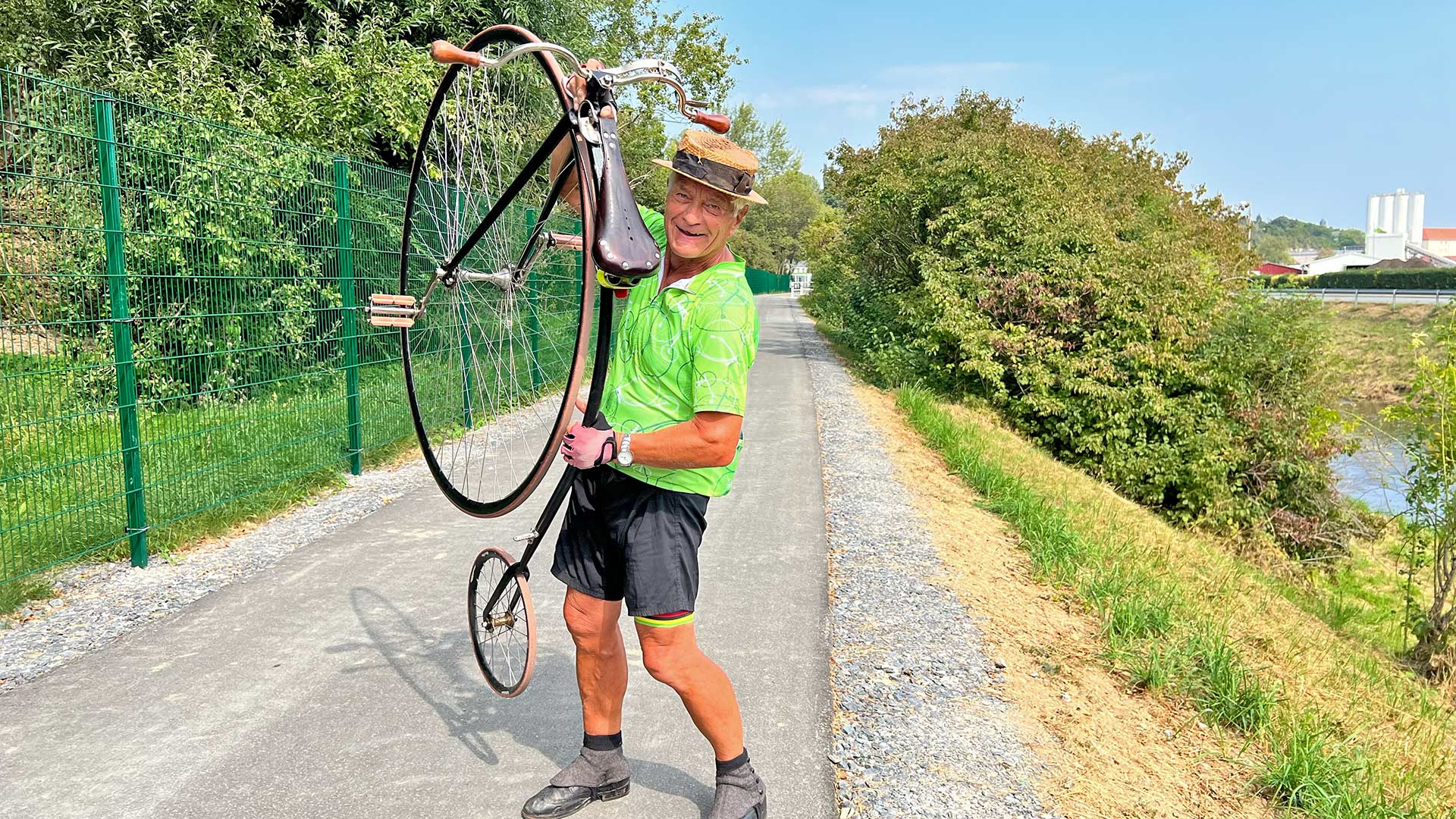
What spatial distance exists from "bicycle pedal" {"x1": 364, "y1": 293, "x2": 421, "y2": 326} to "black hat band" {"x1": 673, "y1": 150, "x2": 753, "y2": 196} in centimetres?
141

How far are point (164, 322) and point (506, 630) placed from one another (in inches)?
150

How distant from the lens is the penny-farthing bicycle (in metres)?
2.45

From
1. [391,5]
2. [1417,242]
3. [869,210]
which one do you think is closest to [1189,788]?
[391,5]

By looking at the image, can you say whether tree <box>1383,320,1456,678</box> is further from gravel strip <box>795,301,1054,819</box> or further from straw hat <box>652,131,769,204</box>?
straw hat <box>652,131,769,204</box>

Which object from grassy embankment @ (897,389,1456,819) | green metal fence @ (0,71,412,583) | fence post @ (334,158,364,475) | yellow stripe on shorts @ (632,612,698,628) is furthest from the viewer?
fence post @ (334,158,364,475)

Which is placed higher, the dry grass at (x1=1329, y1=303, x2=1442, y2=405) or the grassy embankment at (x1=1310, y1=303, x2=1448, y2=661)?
the dry grass at (x1=1329, y1=303, x2=1442, y2=405)

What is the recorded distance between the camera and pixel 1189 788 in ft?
11.8

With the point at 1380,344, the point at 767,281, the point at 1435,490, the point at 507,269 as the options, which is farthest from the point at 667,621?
the point at 767,281

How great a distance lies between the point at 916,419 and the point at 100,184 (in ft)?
30.8

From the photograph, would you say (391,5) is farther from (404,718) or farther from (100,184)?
(404,718)

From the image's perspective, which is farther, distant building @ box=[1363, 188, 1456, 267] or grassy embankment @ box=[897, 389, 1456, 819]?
distant building @ box=[1363, 188, 1456, 267]

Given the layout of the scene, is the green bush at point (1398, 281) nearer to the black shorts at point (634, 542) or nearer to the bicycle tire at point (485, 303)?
the bicycle tire at point (485, 303)

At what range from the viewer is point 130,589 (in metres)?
5.19

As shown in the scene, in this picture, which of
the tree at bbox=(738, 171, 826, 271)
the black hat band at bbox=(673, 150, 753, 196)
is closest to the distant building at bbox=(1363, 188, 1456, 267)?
the tree at bbox=(738, 171, 826, 271)
